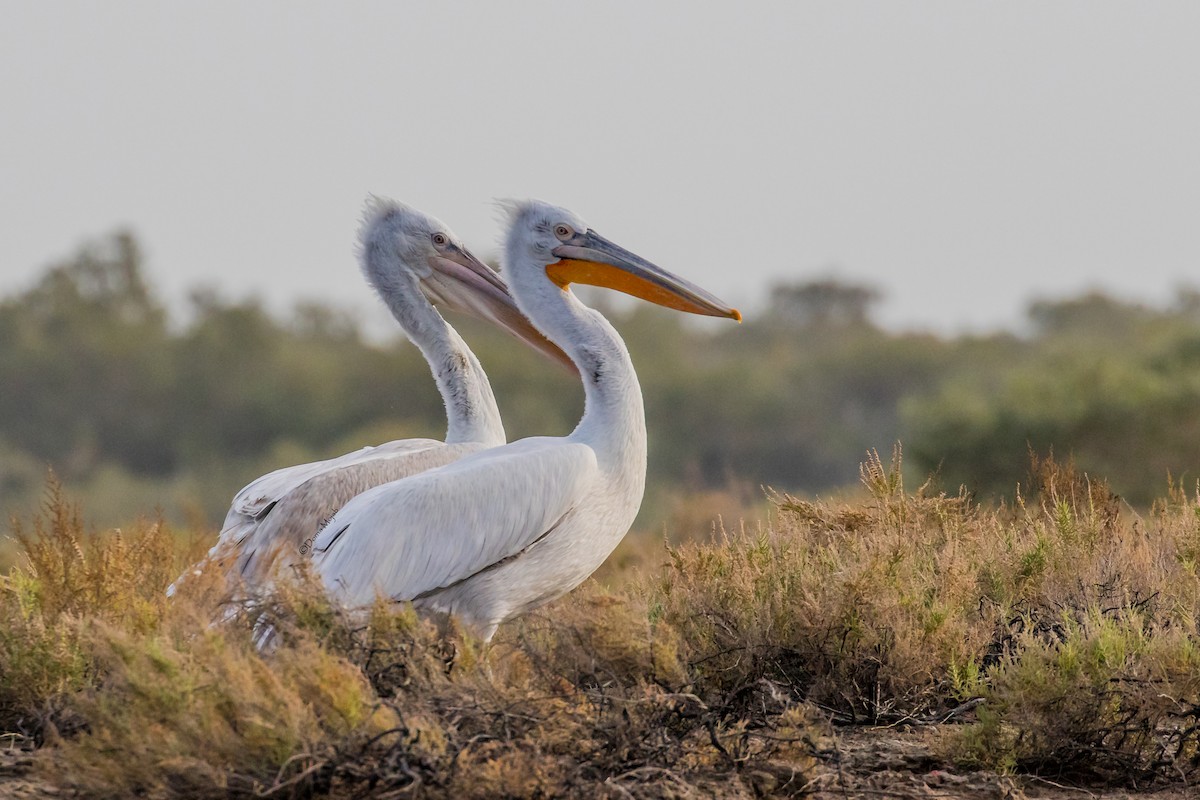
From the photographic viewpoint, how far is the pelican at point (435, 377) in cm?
545

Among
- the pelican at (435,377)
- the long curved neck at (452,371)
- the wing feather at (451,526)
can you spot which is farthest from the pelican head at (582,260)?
the wing feather at (451,526)

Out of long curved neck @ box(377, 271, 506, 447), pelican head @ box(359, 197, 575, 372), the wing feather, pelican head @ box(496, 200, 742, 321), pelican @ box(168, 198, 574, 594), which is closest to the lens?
the wing feather

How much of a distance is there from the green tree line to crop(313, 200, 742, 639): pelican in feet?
73.0

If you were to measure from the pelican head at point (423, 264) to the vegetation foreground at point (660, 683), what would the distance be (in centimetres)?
174

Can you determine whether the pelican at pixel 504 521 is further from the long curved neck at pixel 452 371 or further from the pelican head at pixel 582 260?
the long curved neck at pixel 452 371

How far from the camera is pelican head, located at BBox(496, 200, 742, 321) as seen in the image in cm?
559

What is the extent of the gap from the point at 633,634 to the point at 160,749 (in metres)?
1.22

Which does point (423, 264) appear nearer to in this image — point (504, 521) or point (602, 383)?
point (602, 383)

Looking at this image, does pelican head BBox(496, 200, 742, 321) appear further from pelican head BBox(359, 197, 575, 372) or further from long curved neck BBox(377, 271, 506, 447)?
pelican head BBox(359, 197, 575, 372)

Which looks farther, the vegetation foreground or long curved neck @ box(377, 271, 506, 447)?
long curved neck @ box(377, 271, 506, 447)

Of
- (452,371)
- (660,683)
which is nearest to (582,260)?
(452,371)

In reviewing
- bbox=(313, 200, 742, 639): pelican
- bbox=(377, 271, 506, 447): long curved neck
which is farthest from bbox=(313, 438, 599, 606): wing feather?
bbox=(377, 271, 506, 447): long curved neck

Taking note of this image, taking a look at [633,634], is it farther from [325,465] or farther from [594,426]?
[325,465]

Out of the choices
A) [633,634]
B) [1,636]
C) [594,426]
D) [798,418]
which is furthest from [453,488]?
[798,418]
